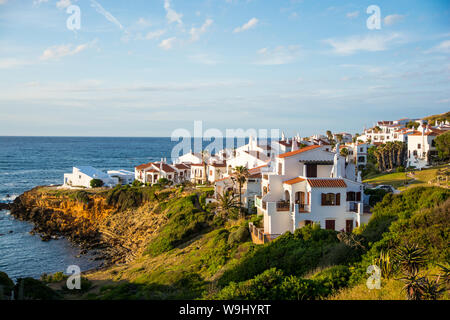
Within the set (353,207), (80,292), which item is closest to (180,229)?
(80,292)

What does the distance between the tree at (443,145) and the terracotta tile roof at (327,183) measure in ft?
111

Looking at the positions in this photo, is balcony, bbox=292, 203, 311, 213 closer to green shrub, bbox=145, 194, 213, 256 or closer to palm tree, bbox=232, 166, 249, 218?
palm tree, bbox=232, 166, 249, 218

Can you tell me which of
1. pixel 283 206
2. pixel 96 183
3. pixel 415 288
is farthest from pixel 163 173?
pixel 415 288

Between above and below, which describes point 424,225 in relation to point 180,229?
above

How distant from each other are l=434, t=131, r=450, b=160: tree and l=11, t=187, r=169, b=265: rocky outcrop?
42384 mm

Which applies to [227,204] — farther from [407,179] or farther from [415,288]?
[415,288]

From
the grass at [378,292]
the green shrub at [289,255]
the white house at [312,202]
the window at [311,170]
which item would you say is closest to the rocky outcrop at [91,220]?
the white house at [312,202]

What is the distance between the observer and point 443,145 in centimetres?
A: 5331

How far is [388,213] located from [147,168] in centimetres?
4848

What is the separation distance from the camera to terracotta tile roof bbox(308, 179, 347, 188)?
90.3ft

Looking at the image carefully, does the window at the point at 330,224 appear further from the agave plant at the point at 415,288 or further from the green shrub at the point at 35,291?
the green shrub at the point at 35,291

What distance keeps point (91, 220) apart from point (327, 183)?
34470 millimetres
